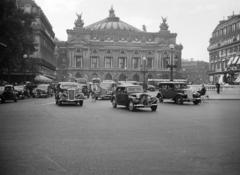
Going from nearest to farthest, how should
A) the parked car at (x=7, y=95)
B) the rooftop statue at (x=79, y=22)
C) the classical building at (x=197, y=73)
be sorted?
Result: 1. the parked car at (x=7, y=95)
2. the rooftop statue at (x=79, y=22)
3. the classical building at (x=197, y=73)

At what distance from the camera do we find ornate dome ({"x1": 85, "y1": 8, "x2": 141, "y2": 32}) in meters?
132

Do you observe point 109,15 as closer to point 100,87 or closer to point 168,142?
point 100,87

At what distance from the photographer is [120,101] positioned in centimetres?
2230

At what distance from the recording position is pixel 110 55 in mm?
115000

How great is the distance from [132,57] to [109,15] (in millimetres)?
37447

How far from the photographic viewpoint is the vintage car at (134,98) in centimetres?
2039

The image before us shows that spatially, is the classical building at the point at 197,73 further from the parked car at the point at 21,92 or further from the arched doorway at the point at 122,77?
the parked car at the point at 21,92

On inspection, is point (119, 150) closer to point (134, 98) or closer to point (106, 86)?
point (134, 98)

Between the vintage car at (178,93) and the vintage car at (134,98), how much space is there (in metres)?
6.43

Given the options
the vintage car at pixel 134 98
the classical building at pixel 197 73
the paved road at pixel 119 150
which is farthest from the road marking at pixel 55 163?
the classical building at pixel 197 73

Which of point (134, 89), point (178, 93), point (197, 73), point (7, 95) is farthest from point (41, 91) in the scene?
point (197, 73)

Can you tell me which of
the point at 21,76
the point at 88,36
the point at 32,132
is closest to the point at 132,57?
the point at 88,36

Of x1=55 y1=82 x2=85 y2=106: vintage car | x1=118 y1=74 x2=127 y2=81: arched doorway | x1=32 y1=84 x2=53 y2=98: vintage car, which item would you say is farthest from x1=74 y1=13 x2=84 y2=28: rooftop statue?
x1=55 y1=82 x2=85 y2=106: vintage car

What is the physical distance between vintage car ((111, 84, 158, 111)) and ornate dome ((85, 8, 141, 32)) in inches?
4320
